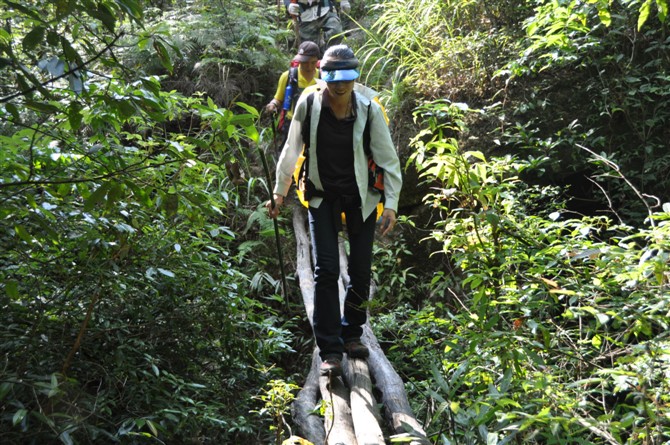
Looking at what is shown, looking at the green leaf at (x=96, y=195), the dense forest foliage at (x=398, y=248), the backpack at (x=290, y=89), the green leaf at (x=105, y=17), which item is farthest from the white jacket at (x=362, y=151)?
the backpack at (x=290, y=89)

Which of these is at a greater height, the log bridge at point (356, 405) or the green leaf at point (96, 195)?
the green leaf at point (96, 195)

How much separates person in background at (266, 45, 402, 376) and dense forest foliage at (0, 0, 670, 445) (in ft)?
1.09

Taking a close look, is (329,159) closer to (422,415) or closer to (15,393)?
(422,415)

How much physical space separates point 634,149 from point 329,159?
3674 millimetres

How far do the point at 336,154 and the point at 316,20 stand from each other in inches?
255

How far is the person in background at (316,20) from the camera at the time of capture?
34.4 ft

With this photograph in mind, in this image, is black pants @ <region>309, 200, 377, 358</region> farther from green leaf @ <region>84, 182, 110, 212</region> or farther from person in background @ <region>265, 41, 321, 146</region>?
person in background @ <region>265, 41, 321, 146</region>

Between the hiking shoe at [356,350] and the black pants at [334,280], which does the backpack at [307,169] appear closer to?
the black pants at [334,280]

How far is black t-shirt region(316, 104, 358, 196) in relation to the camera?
4664 mm

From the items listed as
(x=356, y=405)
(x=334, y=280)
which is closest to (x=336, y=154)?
(x=334, y=280)

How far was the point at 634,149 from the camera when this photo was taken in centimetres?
667

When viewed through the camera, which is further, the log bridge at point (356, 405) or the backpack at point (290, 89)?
the backpack at point (290, 89)

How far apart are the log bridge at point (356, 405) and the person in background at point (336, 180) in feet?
0.46

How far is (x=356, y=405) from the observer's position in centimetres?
400
